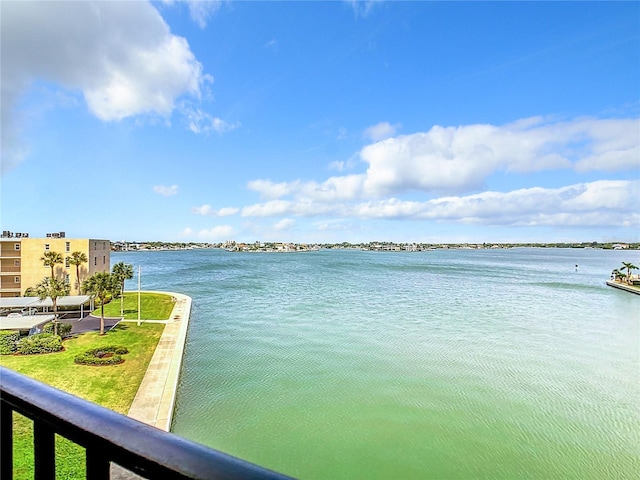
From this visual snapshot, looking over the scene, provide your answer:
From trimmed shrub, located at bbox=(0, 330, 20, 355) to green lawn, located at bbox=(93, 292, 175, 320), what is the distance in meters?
Answer: 7.07

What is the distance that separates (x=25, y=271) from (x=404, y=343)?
32.1 meters

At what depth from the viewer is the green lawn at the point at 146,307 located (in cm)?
2839

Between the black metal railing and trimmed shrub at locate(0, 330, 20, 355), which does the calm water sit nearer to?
trimmed shrub at locate(0, 330, 20, 355)

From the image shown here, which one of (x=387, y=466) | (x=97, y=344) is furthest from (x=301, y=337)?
(x=387, y=466)

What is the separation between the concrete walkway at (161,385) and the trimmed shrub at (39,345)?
462 cm

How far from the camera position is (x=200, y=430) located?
516 inches

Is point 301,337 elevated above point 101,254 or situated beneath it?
situated beneath

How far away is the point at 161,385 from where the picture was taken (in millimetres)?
14688

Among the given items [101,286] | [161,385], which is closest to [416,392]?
[161,385]

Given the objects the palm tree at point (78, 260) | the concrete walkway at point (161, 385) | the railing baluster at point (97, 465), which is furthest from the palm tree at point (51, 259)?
the railing baluster at point (97, 465)

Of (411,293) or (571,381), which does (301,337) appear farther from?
(411,293)

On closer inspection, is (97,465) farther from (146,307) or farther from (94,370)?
(146,307)

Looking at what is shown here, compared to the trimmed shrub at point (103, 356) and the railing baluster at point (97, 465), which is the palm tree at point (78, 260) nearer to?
the trimmed shrub at point (103, 356)

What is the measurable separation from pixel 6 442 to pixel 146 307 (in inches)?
1364
